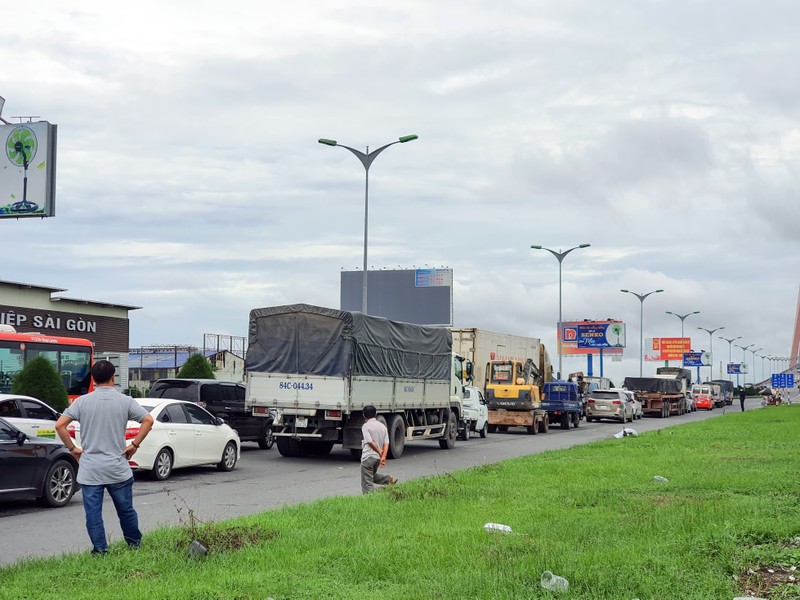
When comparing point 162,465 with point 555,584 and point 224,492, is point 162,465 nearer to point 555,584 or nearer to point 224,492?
point 224,492

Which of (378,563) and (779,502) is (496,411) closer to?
(779,502)

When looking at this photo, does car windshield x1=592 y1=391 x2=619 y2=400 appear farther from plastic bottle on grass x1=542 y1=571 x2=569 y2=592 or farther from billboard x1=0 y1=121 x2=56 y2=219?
plastic bottle on grass x1=542 y1=571 x2=569 y2=592

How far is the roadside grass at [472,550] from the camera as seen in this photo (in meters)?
7.27

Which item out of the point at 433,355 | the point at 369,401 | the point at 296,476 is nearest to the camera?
the point at 296,476

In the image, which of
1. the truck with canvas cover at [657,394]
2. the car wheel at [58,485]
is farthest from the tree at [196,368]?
the truck with canvas cover at [657,394]

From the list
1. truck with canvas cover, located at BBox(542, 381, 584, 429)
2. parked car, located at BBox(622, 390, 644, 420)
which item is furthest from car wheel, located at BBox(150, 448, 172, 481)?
parked car, located at BBox(622, 390, 644, 420)

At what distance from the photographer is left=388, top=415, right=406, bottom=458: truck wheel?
23.4 metres

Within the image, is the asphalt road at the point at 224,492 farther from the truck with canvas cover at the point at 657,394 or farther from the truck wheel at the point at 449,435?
the truck with canvas cover at the point at 657,394

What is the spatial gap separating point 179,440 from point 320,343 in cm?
475

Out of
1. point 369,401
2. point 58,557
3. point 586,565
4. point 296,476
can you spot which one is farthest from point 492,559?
point 369,401

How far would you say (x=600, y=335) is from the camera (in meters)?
95.4

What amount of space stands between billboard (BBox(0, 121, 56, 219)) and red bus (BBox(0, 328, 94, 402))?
5003 millimetres

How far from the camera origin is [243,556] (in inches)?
339

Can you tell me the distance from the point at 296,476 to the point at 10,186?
719 inches
